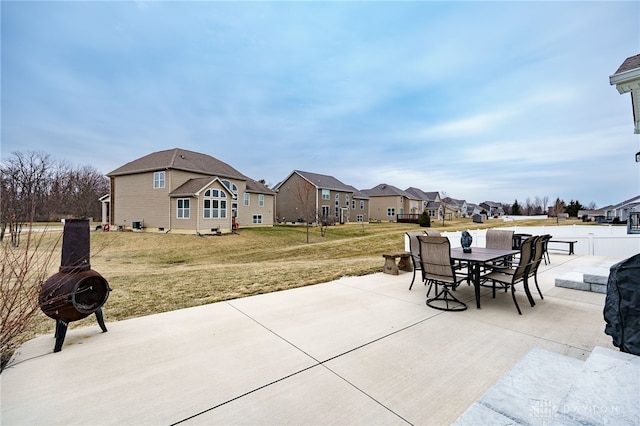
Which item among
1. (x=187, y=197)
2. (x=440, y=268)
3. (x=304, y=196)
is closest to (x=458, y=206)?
(x=304, y=196)

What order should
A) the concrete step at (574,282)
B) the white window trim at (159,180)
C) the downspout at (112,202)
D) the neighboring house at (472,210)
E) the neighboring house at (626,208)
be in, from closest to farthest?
the concrete step at (574,282)
the white window trim at (159,180)
the downspout at (112,202)
the neighboring house at (626,208)
the neighboring house at (472,210)

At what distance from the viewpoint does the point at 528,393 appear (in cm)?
203

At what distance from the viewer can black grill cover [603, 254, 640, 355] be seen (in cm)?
240

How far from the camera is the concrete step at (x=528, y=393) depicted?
173cm

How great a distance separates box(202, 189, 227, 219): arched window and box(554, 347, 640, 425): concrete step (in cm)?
2268

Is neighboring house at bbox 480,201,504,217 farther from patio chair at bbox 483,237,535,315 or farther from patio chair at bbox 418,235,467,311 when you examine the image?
patio chair at bbox 418,235,467,311

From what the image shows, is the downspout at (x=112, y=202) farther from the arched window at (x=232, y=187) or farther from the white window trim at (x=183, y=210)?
the arched window at (x=232, y=187)

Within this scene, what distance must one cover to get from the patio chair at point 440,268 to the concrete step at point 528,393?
194cm

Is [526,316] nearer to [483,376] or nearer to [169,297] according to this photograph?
[483,376]

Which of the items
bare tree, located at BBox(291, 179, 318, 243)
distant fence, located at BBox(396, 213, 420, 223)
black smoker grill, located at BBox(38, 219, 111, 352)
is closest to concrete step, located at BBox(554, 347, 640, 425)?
black smoker grill, located at BBox(38, 219, 111, 352)

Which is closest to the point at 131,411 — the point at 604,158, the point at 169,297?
the point at 169,297

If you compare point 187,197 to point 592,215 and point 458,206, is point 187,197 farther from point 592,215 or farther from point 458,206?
point 458,206

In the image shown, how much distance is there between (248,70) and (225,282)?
16.0 m

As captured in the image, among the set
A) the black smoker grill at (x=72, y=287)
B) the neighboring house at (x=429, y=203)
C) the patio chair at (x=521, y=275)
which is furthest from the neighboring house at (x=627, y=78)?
the neighboring house at (x=429, y=203)
